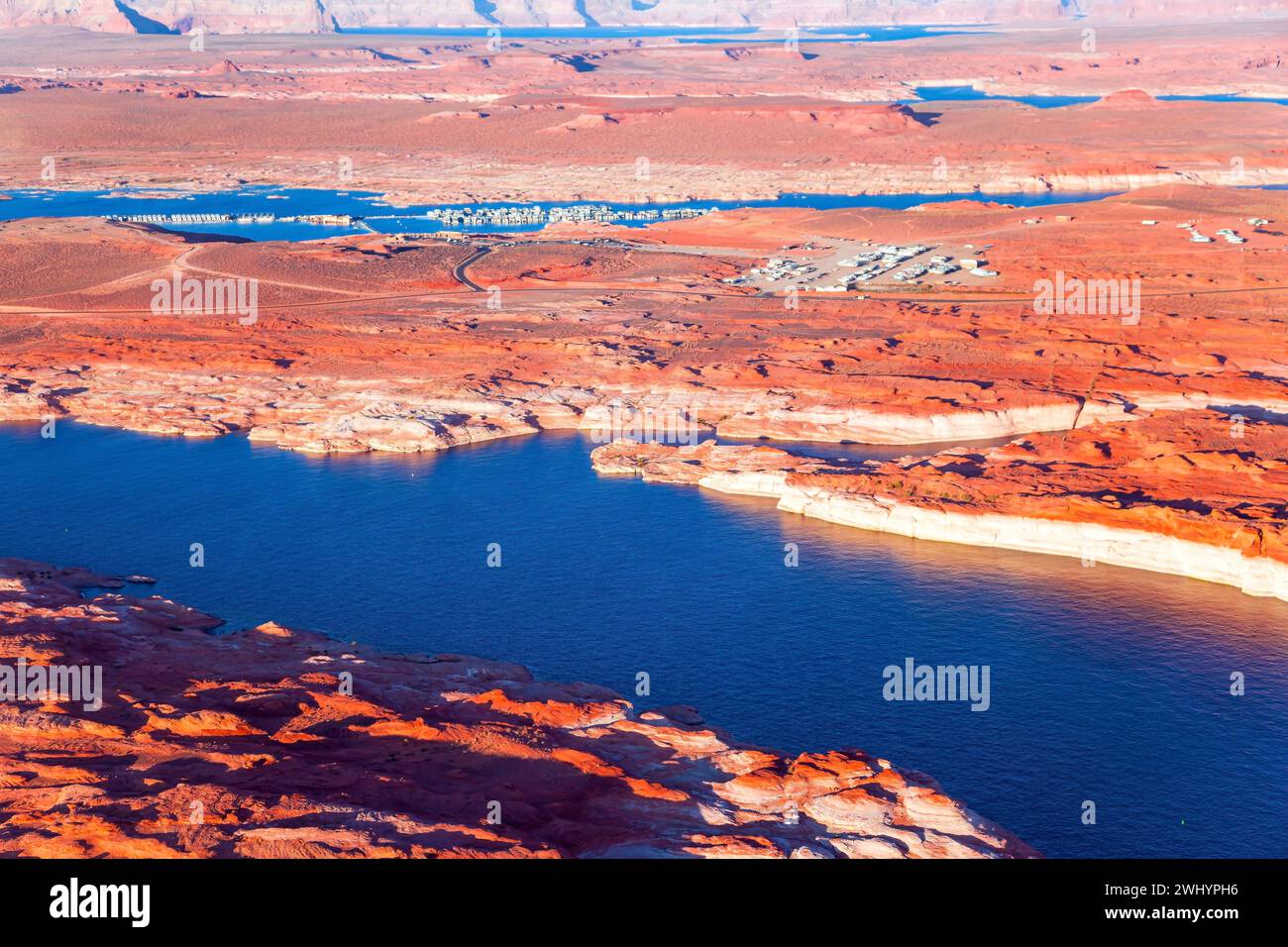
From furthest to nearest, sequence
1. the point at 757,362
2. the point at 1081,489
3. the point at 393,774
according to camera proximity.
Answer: the point at 757,362 < the point at 1081,489 < the point at 393,774

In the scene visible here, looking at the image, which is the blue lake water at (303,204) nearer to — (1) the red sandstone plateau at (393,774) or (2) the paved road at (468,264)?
(2) the paved road at (468,264)

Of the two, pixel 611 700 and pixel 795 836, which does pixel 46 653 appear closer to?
pixel 611 700

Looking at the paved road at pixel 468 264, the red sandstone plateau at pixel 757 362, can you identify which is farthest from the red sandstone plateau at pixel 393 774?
the paved road at pixel 468 264

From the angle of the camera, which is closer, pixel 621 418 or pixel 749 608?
pixel 749 608

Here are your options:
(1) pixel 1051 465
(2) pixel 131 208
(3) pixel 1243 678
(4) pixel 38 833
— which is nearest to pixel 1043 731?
(3) pixel 1243 678

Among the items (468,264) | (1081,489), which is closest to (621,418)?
(1081,489)

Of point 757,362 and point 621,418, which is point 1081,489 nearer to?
point 621,418
